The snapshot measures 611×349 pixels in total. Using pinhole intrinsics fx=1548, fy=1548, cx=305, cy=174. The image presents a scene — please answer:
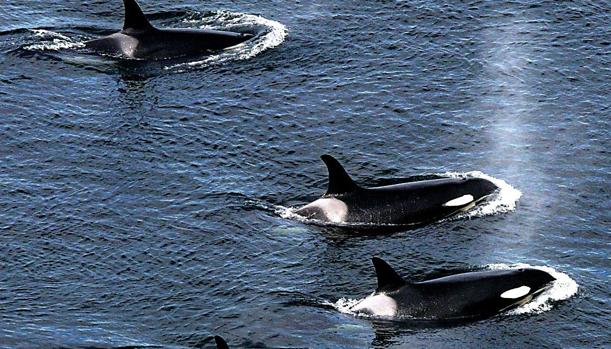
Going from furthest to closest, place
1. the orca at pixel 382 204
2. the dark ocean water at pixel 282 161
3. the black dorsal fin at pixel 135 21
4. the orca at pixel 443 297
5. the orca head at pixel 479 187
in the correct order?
the black dorsal fin at pixel 135 21 < the orca head at pixel 479 187 < the orca at pixel 382 204 < the dark ocean water at pixel 282 161 < the orca at pixel 443 297

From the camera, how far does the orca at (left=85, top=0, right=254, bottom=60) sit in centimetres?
5744

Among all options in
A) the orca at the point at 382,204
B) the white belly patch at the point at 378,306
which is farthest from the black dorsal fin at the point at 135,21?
the white belly patch at the point at 378,306

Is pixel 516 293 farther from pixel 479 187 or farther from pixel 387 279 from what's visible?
pixel 479 187

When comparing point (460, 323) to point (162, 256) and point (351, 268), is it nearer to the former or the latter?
point (351, 268)

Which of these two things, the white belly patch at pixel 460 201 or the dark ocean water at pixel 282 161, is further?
the white belly patch at pixel 460 201

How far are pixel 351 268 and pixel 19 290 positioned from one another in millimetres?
9307

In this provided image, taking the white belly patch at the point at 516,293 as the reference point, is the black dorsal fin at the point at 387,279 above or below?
above

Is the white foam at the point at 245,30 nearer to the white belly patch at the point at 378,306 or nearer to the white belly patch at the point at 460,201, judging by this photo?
the white belly patch at the point at 460,201

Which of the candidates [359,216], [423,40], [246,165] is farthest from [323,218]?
[423,40]

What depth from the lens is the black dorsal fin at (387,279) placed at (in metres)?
40.5

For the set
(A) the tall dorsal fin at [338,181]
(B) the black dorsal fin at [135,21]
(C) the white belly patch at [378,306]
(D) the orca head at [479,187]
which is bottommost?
(C) the white belly patch at [378,306]

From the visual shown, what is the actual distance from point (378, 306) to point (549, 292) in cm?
487

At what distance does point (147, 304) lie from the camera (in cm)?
4225

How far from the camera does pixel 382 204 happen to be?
46344mm
